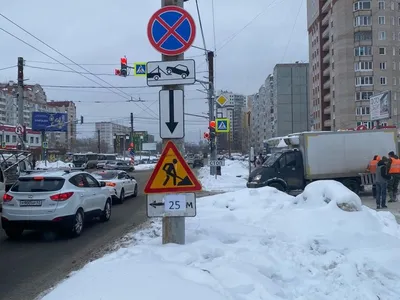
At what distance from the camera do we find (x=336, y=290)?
535 cm

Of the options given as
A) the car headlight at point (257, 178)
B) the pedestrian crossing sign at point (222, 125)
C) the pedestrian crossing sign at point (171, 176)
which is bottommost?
the car headlight at point (257, 178)

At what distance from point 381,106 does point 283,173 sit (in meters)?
22.3

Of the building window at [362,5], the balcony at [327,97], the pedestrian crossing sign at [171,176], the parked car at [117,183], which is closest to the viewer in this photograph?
the pedestrian crossing sign at [171,176]

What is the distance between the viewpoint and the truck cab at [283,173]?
1895cm

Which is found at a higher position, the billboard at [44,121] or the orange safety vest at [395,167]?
the billboard at [44,121]

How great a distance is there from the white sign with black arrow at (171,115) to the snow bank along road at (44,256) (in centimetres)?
289

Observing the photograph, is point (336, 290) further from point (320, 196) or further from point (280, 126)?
point (280, 126)

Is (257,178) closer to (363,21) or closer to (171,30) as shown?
(171,30)

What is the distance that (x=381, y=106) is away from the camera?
3734 centimetres

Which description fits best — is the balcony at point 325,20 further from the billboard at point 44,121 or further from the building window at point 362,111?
the billboard at point 44,121

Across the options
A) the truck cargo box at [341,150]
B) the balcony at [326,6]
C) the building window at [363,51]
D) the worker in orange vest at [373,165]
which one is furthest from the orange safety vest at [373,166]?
the balcony at [326,6]

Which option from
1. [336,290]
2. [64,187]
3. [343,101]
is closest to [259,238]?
[336,290]

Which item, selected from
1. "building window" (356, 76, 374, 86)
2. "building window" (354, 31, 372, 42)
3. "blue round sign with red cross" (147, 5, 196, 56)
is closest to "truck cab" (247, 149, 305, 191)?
"blue round sign with red cross" (147, 5, 196, 56)

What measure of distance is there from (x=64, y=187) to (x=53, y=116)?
53.4 m
